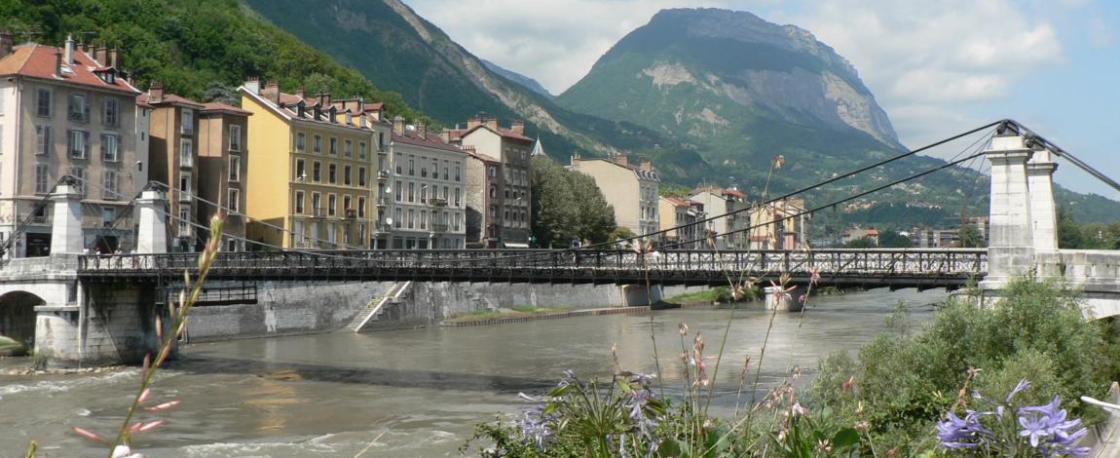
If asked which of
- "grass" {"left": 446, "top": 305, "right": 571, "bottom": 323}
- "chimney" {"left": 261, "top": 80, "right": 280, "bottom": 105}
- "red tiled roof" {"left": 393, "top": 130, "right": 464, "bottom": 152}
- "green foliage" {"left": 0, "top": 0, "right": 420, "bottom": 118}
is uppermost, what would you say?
"green foliage" {"left": 0, "top": 0, "right": 420, "bottom": 118}

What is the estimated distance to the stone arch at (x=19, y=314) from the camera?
127 feet

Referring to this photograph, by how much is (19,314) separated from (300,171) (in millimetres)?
19577

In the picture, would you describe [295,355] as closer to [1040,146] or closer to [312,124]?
[312,124]

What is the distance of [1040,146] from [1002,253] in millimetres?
2960

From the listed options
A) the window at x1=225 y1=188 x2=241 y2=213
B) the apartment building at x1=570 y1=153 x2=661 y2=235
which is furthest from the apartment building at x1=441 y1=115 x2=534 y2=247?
the window at x1=225 y1=188 x2=241 y2=213

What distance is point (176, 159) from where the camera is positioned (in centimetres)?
5128

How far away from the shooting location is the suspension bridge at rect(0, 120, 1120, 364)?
2161cm

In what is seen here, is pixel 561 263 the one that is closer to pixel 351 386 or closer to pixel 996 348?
pixel 351 386

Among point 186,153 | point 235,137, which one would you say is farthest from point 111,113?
point 235,137

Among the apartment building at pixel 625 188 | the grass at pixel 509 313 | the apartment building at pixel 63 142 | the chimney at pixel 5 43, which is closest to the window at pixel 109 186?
the apartment building at pixel 63 142

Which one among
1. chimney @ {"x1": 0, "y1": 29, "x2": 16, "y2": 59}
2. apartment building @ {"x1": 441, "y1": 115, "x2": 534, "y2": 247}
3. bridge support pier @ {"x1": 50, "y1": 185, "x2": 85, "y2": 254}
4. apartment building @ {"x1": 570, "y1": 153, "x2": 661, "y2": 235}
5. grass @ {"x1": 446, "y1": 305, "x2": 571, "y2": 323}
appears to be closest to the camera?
bridge support pier @ {"x1": 50, "y1": 185, "x2": 85, "y2": 254}

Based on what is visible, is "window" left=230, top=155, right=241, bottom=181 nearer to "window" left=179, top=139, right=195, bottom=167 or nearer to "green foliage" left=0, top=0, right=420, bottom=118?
"window" left=179, top=139, right=195, bottom=167

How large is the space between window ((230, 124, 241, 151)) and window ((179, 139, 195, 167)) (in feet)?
7.80

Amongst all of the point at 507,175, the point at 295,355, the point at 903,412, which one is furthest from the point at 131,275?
the point at 507,175
